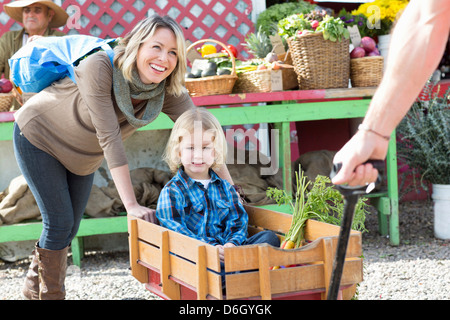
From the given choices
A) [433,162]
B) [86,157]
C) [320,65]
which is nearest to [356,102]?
[320,65]

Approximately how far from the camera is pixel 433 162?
4.48 m

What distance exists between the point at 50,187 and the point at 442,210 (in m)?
3.16

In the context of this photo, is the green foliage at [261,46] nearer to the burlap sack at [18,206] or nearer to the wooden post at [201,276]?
the burlap sack at [18,206]

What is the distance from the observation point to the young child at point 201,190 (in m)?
2.38

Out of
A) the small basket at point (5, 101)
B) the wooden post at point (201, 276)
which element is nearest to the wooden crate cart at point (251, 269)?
the wooden post at point (201, 276)

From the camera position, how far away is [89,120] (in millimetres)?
2379

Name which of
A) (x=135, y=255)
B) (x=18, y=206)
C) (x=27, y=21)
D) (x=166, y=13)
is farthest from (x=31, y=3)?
(x=135, y=255)

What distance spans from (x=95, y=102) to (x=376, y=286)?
2.14 meters

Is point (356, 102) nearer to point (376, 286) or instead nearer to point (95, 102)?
point (376, 286)

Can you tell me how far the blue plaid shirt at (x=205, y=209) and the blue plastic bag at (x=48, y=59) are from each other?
62 centimetres

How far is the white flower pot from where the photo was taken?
4.48m

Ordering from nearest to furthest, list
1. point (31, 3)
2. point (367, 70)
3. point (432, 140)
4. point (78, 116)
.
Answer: point (78, 116) < point (367, 70) < point (31, 3) < point (432, 140)

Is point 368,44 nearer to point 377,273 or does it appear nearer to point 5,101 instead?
point 377,273

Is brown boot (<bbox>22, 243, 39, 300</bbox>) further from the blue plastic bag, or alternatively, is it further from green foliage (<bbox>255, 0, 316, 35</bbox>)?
green foliage (<bbox>255, 0, 316, 35</bbox>)
